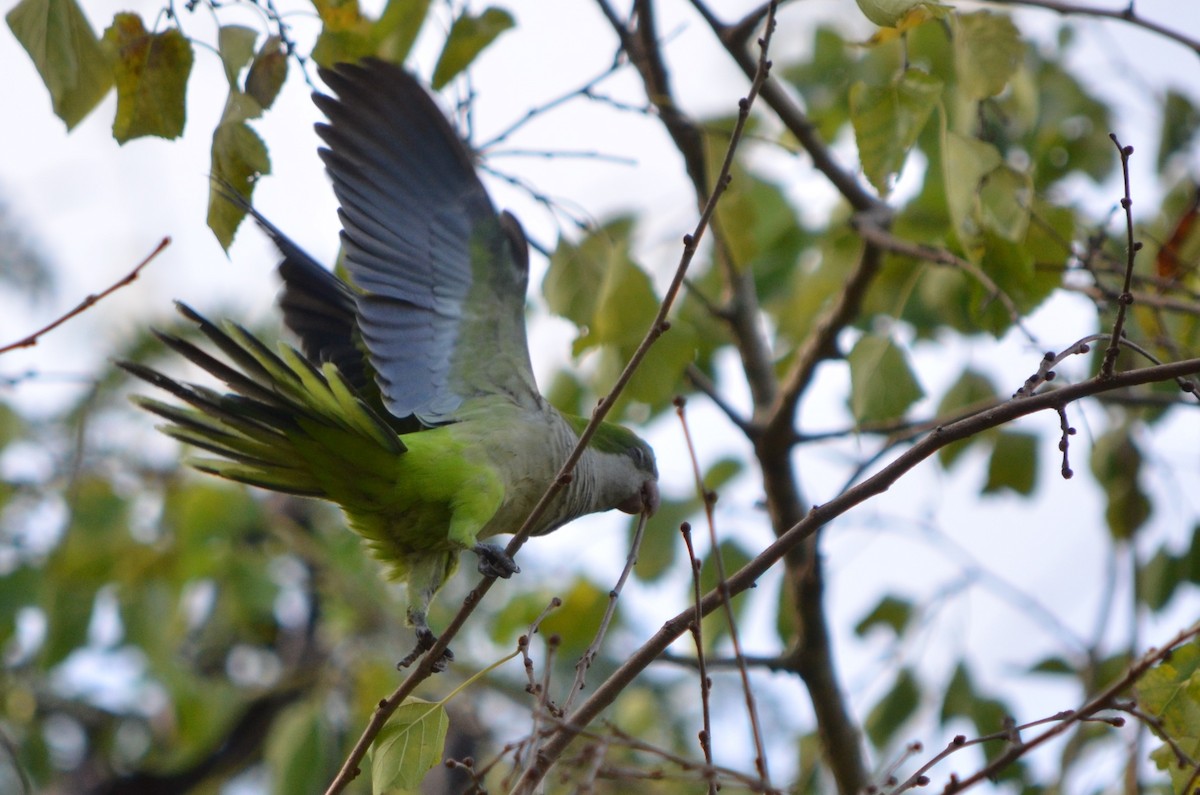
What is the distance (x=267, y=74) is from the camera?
7.54 ft

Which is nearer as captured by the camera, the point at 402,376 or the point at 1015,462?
the point at 402,376

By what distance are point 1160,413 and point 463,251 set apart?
2556 mm

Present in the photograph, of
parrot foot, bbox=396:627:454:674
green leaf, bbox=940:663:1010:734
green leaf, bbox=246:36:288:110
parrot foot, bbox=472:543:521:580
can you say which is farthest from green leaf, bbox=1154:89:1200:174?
green leaf, bbox=246:36:288:110

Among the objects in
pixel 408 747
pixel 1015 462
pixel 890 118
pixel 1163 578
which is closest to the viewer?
pixel 408 747

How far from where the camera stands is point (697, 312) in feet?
13.1

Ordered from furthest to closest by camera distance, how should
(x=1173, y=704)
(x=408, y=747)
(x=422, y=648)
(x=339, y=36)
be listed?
(x=422, y=648)
(x=339, y=36)
(x=408, y=747)
(x=1173, y=704)

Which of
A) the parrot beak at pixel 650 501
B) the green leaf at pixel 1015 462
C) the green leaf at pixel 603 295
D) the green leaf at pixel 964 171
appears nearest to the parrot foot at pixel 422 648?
the green leaf at pixel 603 295

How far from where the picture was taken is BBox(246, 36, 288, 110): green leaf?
2283 mm

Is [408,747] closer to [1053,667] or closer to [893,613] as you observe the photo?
[893,613]

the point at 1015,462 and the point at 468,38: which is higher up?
the point at 1015,462

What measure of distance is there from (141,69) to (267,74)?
0.25m

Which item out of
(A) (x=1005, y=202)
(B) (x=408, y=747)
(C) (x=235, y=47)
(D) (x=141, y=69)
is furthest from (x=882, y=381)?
(D) (x=141, y=69)

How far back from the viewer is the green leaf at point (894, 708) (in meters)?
3.80

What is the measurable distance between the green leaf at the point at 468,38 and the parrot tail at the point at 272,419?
81 cm
